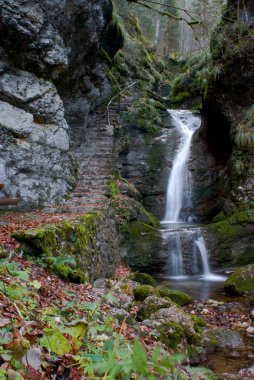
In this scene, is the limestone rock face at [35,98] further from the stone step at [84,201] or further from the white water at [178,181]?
the white water at [178,181]

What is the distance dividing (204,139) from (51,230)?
11298mm

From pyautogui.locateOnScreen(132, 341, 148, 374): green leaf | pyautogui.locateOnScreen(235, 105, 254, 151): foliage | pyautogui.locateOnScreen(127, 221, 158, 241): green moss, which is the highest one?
pyautogui.locateOnScreen(235, 105, 254, 151): foliage

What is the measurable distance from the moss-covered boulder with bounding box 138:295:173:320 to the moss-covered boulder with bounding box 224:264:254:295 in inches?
118

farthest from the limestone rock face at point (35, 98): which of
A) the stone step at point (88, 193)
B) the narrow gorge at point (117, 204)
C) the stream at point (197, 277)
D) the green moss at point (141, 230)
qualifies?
the stream at point (197, 277)

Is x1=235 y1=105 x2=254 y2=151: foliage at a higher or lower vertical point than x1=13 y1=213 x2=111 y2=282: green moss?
higher

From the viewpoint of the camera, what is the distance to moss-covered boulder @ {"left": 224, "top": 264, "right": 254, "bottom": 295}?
7.64m

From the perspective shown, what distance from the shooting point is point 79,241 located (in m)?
5.72

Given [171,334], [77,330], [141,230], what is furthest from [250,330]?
[141,230]

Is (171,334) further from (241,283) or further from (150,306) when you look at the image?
(241,283)

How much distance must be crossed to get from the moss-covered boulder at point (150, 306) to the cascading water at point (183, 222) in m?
4.49

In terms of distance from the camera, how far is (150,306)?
5.17 m

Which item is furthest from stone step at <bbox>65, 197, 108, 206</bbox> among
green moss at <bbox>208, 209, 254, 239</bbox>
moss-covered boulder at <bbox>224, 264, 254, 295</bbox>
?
moss-covered boulder at <bbox>224, 264, 254, 295</bbox>

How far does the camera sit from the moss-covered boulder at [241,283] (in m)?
7.64

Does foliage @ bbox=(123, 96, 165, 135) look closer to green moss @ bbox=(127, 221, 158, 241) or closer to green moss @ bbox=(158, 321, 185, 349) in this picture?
green moss @ bbox=(127, 221, 158, 241)
